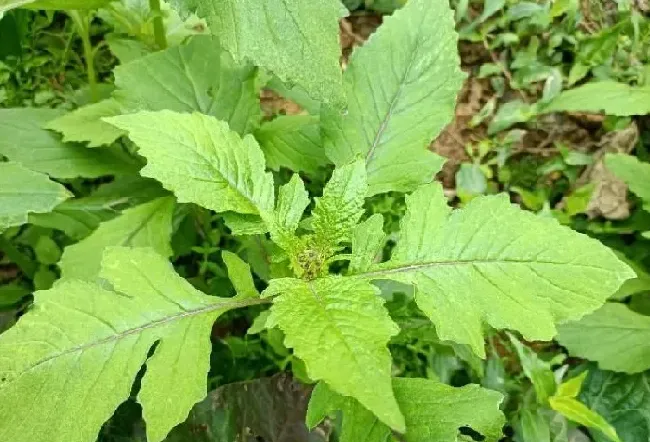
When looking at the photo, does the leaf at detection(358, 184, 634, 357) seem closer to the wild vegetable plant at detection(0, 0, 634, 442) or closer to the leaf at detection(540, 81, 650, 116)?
the wild vegetable plant at detection(0, 0, 634, 442)

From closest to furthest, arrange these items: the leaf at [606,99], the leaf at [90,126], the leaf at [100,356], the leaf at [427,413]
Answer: the leaf at [100,356] → the leaf at [427,413] → the leaf at [90,126] → the leaf at [606,99]

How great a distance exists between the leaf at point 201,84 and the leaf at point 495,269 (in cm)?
65

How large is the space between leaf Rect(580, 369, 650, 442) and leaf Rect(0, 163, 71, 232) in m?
1.69

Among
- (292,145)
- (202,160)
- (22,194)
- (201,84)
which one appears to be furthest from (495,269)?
(22,194)

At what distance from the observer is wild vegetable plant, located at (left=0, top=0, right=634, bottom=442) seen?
1.25 m

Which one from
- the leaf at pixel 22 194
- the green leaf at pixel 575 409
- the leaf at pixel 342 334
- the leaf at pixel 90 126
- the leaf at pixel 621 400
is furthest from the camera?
the leaf at pixel 621 400

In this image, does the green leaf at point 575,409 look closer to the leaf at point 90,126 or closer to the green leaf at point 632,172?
the green leaf at point 632,172

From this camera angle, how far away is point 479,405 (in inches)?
55.2

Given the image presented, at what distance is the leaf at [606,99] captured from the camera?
2.47 metres

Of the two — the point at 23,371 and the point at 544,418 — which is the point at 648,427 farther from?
the point at 23,371

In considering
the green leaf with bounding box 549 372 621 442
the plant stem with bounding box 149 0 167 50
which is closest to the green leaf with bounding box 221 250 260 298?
the plant stem with bounding box 149 0 167 50

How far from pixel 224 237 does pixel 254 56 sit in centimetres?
119

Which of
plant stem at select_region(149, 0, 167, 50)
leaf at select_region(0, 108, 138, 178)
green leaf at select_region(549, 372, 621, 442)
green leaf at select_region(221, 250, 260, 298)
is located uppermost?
plant stem at select_region(149, 0, 167, 50)

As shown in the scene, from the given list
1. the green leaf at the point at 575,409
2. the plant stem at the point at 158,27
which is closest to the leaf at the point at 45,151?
the plant stem at the point at 158,27
